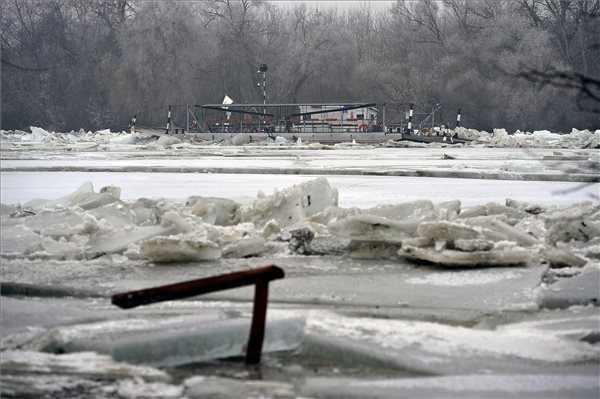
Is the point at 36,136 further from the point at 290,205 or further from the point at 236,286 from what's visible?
the point at 236,286

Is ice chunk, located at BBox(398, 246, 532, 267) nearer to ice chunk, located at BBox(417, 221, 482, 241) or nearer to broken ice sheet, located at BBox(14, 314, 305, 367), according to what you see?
ice chunk, located at BBox(417, 221, 482, 241)

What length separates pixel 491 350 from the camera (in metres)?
2.72

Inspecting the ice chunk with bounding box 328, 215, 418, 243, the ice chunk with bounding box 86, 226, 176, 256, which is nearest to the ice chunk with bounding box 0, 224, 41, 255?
the ice chunk with bounding box 86, 226, 176, 256

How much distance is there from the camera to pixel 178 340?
2.69 m

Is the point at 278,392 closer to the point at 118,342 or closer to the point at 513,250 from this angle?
the point at 118,342

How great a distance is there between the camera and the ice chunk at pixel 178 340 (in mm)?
2641

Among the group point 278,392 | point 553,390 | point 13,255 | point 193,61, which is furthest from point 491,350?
point 193,61

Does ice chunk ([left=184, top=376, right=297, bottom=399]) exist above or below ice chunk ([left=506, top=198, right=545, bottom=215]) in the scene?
above

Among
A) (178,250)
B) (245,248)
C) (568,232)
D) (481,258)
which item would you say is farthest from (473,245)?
(178,250)

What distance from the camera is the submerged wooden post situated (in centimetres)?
250

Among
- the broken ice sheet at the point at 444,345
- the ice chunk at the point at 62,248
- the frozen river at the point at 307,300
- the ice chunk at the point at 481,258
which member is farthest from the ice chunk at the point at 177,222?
the broken ice sheet at the point at 444,345

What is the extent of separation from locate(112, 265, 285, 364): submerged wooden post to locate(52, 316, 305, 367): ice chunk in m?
0.07

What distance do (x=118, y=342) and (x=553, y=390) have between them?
121 cm

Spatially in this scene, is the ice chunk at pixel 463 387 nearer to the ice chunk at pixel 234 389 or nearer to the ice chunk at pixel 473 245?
the ice chunk at pixel 234 389
